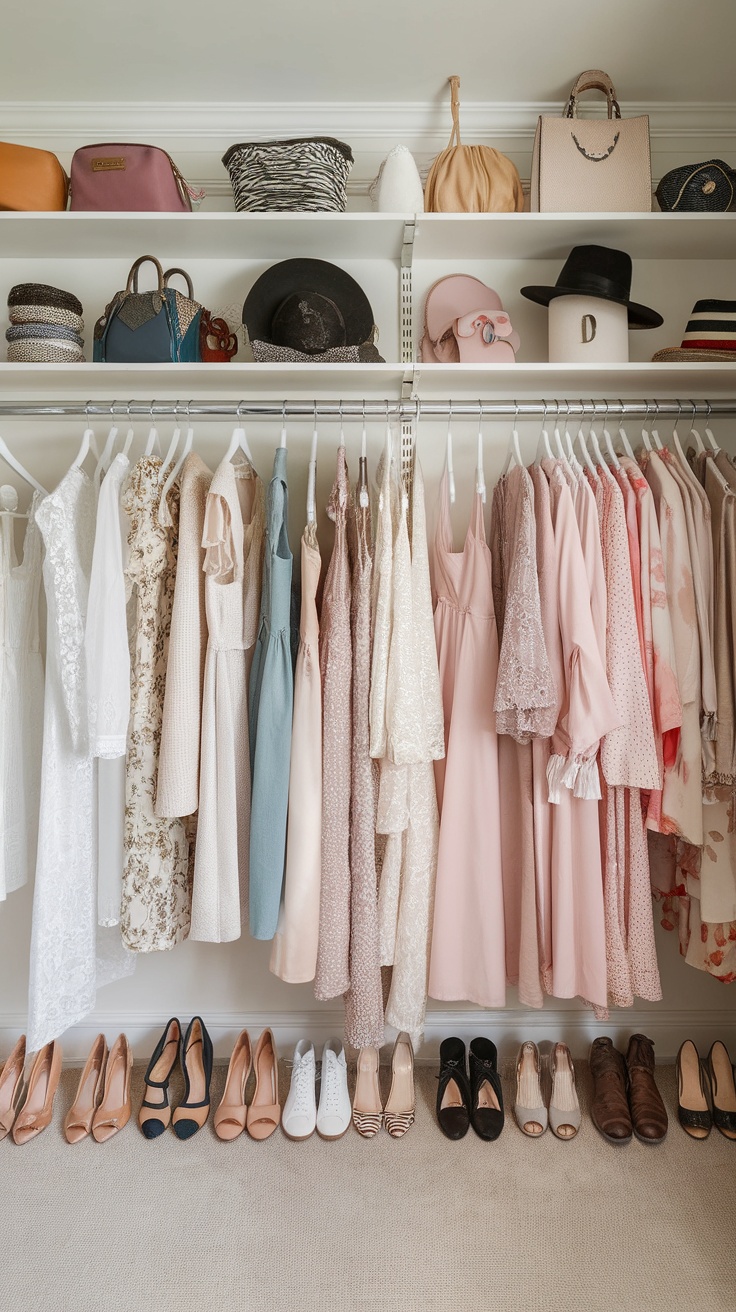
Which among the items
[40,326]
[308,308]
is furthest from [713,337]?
[40,326]

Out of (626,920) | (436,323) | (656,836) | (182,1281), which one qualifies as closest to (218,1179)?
(182,1281)

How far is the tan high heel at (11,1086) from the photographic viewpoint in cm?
181

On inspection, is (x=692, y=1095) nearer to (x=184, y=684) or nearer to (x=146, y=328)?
(x=184, y=684)

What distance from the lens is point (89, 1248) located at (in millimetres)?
1509

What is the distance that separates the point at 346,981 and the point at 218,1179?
569 mm

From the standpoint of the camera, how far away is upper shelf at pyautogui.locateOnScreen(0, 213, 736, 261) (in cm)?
168

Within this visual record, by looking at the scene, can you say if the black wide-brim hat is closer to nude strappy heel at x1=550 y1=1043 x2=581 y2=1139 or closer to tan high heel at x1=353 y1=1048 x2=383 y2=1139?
tan high heel at x1=353 y1=1048 x2=383 y2=1139

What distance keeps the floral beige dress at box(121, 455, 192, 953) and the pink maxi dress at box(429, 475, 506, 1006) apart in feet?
2.10

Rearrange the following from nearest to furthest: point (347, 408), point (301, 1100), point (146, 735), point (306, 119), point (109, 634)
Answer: point (109, 634) → point (146, 735) → point (347, 408) → point (301, 1100) → point (306, 119)

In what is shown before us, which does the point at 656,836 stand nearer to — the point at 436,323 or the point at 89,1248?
the point at 436,323

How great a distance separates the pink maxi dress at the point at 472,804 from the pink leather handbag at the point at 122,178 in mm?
983

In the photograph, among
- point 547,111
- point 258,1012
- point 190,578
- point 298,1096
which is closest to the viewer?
point 190,578

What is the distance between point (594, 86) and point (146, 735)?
1.99 m

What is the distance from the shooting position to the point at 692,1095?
1849mm
